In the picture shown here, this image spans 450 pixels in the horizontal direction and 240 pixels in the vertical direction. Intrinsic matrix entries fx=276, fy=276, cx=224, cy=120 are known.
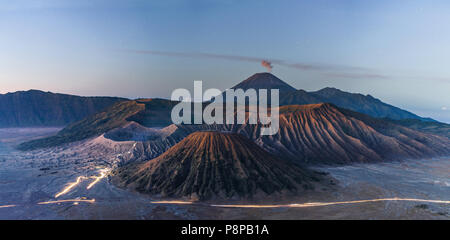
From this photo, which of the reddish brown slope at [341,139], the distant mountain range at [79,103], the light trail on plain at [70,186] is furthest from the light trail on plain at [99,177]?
the distant mountain range at [79,103]

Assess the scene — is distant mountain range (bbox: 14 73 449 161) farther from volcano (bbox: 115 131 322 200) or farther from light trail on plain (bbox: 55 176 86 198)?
volcano (bbox: 115 131 322 200)

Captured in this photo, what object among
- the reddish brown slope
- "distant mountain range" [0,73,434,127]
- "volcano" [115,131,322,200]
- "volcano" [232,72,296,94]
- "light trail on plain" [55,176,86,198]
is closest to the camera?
"volcano" [115,131,322,200]

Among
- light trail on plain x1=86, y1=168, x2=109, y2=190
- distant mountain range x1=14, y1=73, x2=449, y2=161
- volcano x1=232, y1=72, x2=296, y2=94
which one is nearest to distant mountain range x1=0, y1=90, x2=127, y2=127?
distant mountain range x1=14, y1=73, x2=449, y2=161

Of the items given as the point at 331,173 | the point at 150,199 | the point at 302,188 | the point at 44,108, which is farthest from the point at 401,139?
the point at 44,108

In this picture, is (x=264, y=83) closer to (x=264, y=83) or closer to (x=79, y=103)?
(x=264, y=83)

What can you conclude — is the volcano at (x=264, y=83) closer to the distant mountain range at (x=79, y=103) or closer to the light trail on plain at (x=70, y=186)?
the distant mountain range at (x=79, y=103)

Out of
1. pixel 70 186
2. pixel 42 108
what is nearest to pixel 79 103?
pixel 42 108
